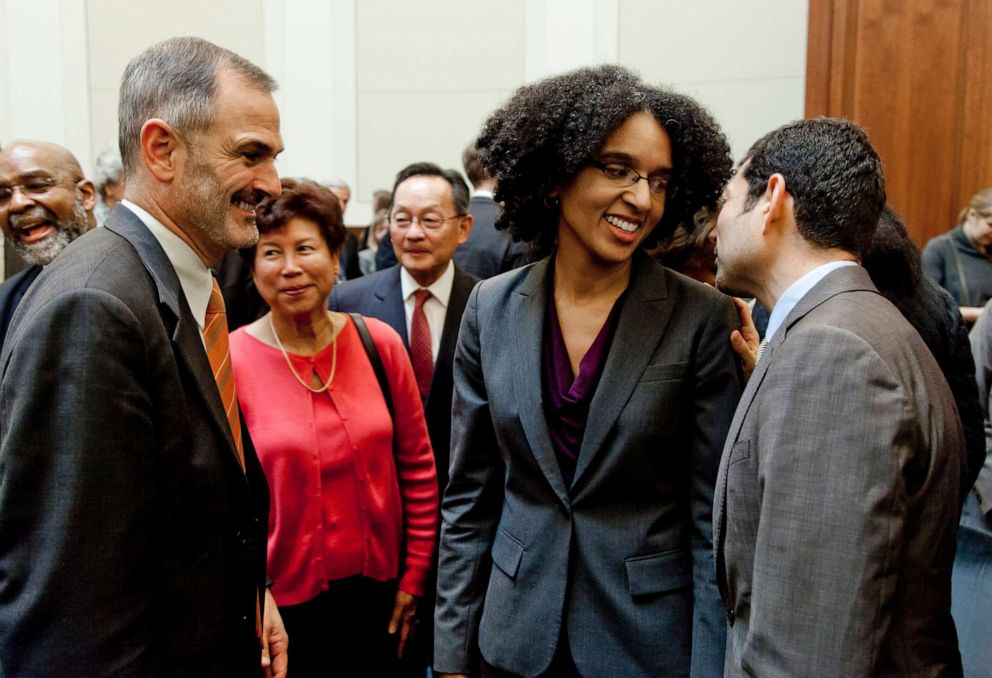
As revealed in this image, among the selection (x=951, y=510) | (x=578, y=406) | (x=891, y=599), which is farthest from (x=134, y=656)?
(x=951, y=510)

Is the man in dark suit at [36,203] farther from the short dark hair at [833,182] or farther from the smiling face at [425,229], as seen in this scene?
the short dark hair at [833,182]

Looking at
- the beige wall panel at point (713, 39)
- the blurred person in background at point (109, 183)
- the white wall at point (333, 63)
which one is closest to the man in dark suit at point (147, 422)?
the blurred person in background at point (109, 183)

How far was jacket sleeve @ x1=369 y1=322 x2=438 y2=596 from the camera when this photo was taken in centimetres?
228

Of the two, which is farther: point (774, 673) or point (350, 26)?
point (350, 26)

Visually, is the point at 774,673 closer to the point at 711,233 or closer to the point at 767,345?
the point at 767,345

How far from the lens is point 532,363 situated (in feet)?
5.58

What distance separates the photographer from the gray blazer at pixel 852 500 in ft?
3.71

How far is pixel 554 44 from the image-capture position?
636 centimetres

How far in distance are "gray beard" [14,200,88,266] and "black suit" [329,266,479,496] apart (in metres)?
0.86

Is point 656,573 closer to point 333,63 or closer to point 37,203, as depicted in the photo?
point 37,203

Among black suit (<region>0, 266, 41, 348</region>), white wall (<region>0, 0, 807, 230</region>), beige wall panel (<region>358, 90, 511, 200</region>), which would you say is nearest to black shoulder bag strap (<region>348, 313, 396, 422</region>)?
black suit (<region>0, 266, 41, 348</region>)

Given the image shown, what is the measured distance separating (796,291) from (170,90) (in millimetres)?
1079

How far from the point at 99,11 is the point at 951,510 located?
7258 mm

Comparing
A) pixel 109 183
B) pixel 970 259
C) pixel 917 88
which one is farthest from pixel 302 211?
pixel 917 88
